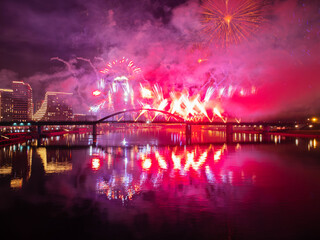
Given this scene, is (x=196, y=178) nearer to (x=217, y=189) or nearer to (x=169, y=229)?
(x=217, y=189)

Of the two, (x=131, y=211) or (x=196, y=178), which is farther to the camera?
(x=196, y=178)

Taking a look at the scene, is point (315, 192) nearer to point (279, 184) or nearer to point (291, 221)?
point (279, 184)

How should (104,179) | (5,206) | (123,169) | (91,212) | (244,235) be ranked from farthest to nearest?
(123,169)
(104,179)
(5,206)
(91,212)
(244,235)

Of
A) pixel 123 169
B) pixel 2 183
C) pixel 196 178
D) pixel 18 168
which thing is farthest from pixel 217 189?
pixel 18 168

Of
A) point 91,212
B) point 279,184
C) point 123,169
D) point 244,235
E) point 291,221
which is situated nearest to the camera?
point 244,235

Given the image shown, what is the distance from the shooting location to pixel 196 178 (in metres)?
26.8

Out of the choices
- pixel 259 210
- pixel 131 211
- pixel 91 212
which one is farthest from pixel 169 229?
pixel 259 210

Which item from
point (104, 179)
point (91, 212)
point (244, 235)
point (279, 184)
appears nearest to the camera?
point (244, 235)

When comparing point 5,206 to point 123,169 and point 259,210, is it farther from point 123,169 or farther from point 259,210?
point 259,210

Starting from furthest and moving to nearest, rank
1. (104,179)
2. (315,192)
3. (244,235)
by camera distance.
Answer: (104,179)
(315,192)
(244,235)

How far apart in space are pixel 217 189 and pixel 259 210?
5.59 metres

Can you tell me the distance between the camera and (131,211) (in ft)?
55.2

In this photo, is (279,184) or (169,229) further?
(279,184)

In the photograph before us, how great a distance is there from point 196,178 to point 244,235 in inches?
522
